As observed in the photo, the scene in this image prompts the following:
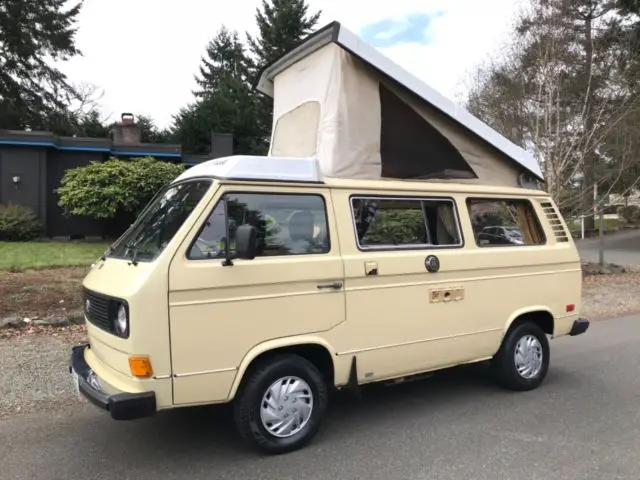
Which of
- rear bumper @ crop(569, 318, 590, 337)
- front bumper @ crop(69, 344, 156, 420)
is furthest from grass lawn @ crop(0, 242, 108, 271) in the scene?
rear bumper @ crop(569, 318, 590, 337)

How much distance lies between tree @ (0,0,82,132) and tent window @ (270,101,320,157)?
32755mm

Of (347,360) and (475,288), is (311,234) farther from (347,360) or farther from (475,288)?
(475,288)

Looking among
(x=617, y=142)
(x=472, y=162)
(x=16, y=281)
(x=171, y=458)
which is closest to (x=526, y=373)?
(x=472, y=162)

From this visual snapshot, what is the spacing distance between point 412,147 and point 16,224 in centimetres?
1510

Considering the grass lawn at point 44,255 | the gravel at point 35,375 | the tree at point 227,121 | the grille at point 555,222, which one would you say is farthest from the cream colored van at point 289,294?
the tree at point 227,121

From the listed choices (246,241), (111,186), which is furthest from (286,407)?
(111,186)

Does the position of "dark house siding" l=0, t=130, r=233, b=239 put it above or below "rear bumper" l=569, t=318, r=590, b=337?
above

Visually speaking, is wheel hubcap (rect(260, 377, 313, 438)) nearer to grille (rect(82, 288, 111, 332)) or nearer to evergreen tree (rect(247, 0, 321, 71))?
grille (rect(82, 288, 111, 332))

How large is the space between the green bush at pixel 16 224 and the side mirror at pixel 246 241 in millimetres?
15414

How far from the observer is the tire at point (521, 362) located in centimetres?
562

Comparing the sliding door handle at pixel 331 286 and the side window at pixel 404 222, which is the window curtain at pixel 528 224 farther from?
the sliding door handle at pixel 331 286

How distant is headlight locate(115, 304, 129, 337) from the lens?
12.4ft

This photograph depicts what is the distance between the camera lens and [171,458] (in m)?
4.22

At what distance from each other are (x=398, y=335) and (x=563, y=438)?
4.85ft
